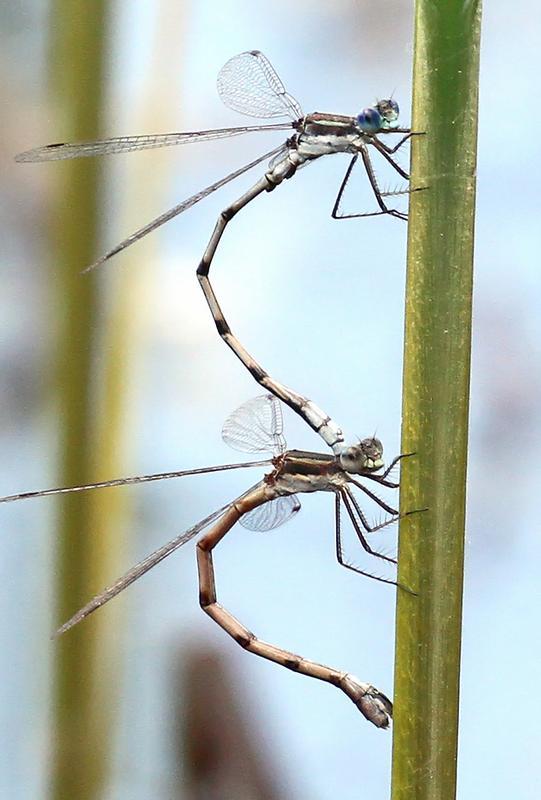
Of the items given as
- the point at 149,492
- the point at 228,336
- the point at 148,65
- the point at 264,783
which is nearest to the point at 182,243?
the point at 148,65

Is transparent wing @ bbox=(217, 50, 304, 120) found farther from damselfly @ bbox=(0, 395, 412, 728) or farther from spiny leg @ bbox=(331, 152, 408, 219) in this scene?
damselfly @ bbox=(0, 395, 412, 728)

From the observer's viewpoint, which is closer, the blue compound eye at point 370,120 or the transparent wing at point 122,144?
the blue compound eye at point 370,120

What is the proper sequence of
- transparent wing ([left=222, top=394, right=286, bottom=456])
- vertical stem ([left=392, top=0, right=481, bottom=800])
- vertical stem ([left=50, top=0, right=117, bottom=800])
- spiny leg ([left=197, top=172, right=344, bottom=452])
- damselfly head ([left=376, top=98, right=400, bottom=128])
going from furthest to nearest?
vertical stem ([left=50, top=0, right=117, bottom=800]) < transparent wing ([left=222, top=394, right=286, bottom=456]) < spiny leg ([left=197, top=172, right=344, bottom=452]) < damselfly head ([left=376, top=98, right=400, bottom=128]) < vertical stem ([left=392, top=0, right=481, bottom=800])

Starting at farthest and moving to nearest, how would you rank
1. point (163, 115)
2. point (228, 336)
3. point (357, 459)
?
point (163, 115)
point (228, 336)
point (357, 459)

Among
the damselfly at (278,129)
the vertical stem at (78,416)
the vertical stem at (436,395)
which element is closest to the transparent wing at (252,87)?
the damselfly at (278,129)

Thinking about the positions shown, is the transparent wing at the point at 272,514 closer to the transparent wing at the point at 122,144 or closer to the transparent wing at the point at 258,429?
the transparent wing at the point at 258,429

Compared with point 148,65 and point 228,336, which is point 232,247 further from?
point 228,336

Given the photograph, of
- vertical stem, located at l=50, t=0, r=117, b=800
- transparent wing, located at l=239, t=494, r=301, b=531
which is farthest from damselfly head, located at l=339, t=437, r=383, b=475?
Answer: vertical stem, located at l=50, t=0, r=117, b=800
